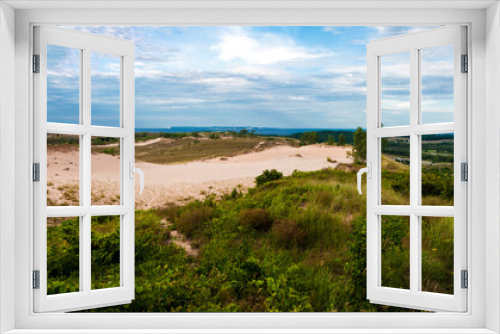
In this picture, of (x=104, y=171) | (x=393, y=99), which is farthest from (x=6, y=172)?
(x=393, y=99)

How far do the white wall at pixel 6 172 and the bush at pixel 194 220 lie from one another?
385cm

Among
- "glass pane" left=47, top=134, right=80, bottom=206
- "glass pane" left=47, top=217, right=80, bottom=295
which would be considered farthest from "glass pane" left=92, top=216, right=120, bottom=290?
"glass pane" left=47, top=134, right=80, bottom=206

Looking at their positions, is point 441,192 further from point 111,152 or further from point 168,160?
point 111,152

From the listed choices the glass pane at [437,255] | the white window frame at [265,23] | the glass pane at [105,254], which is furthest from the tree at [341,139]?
the white window frame at [265,23]

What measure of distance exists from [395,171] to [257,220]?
82.4 inches

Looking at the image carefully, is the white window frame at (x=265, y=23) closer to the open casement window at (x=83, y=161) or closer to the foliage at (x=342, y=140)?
the open casement window at (x=83, y=161)

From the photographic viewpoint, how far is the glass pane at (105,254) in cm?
429

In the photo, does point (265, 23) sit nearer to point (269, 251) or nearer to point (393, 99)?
point (393, 99)

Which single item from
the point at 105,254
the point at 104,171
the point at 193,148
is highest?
the point at 193,148

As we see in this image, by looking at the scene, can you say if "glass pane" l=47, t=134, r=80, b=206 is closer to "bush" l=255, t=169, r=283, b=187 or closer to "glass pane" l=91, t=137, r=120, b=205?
"glass pane" l=91, t=137, r=120, b=205

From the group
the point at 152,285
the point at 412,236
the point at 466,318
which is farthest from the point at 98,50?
the point at 152,285

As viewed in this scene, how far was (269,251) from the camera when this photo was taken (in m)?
5.34

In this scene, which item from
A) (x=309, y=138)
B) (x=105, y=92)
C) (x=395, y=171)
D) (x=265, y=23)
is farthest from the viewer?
(x=309, y=138)

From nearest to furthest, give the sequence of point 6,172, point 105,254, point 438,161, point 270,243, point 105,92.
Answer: point 6,172 → point 105,254 → point 438,161 → point 105,92 → point 270,243
